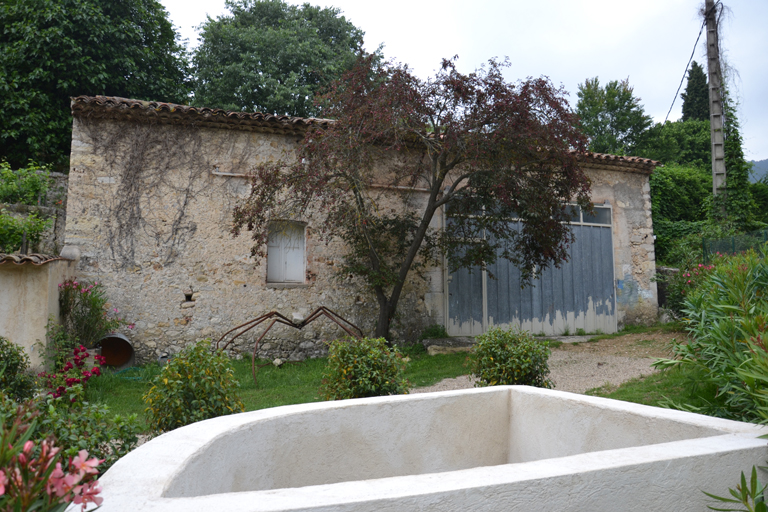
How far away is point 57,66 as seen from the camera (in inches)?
441

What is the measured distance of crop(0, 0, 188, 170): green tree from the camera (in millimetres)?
10742

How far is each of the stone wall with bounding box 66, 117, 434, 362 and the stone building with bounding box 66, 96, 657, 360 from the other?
0.6 inches

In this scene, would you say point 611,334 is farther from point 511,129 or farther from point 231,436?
point 231,436

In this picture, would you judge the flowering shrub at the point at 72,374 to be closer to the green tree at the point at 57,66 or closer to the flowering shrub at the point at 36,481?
the flowering shrub at the point at 36,481

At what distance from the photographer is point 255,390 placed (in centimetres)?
600

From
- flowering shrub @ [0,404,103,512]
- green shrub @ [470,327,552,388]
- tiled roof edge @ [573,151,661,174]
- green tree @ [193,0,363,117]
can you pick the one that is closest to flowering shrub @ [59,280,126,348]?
green shrub @ [470,327,552,388]

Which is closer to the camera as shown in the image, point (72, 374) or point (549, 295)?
point (72, 374)

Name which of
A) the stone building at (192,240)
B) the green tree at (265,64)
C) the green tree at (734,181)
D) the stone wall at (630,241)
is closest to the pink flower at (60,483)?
the stone building at (192,240)

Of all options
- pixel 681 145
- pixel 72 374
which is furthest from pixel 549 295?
pixel 681 145

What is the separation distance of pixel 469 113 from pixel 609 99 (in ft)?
A: 63.2

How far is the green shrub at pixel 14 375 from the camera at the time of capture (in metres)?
4.02

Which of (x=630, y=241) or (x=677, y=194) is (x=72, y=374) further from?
(x=677, y=194)

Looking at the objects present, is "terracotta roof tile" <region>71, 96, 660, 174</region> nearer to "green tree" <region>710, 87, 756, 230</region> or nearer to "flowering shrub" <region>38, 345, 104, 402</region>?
"flowering shrub" <region>38, 345, 104, 402</region>

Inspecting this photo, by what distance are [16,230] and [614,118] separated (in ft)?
Result: 75.2
